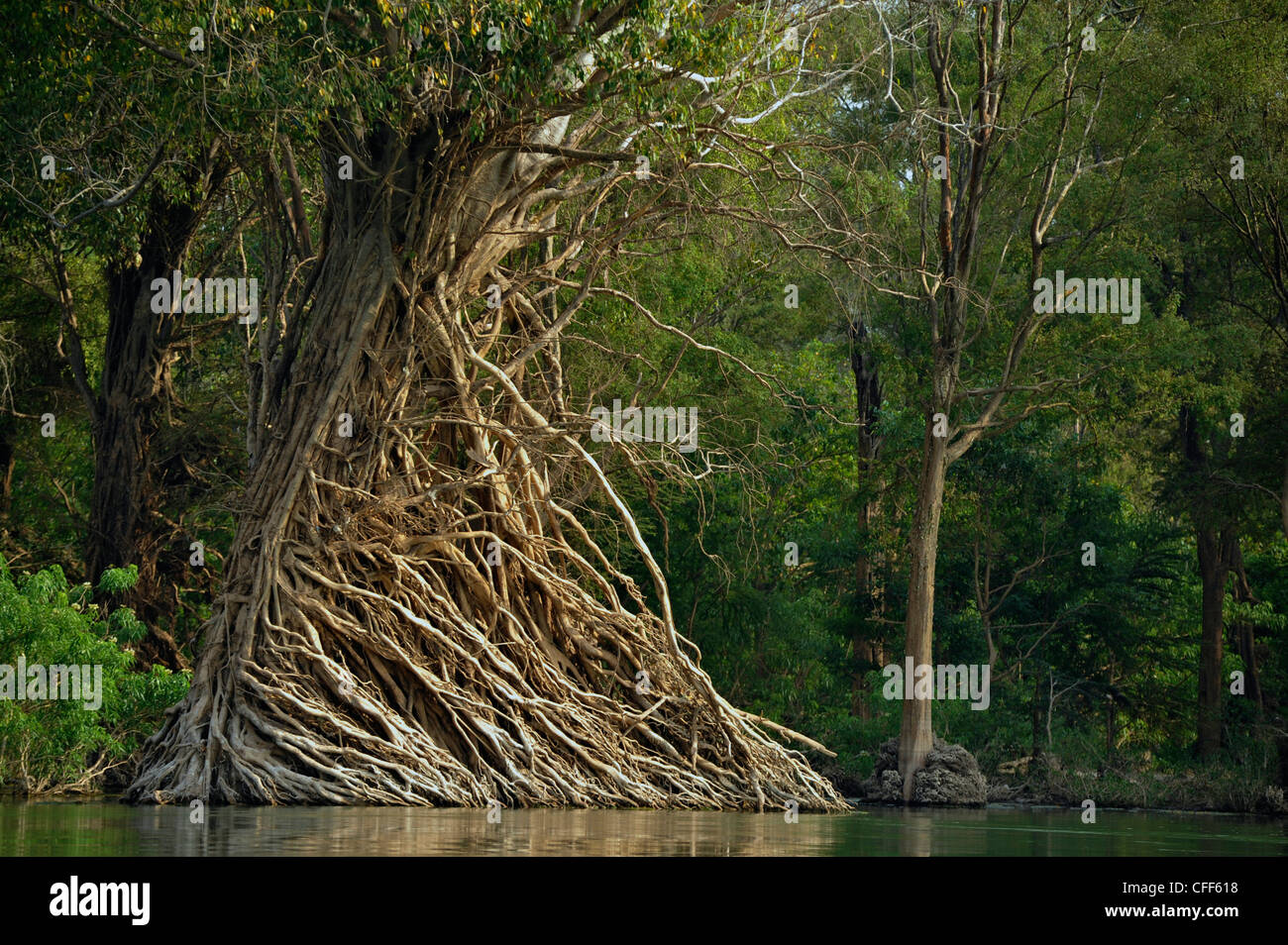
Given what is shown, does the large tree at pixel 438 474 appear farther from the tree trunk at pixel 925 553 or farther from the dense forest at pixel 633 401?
the tree trunk at pixel 925 553

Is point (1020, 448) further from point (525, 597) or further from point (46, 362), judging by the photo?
point (46, 362)

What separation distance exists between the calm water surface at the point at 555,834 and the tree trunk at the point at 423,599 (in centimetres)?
77

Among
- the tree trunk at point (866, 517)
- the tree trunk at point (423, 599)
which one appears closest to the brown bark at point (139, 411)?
the tree trunk at point (423, 599)

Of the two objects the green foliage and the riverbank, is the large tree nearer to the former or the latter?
the green foliage

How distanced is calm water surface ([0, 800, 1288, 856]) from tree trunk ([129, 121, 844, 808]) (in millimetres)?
765

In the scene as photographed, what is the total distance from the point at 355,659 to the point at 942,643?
46.3 ft

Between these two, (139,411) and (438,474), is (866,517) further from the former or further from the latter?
(438,474)

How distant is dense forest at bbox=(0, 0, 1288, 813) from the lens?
14.0 metres

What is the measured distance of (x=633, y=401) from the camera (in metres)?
18.4

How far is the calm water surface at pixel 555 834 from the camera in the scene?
27.4 ft

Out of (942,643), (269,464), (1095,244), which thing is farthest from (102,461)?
(1095,244)

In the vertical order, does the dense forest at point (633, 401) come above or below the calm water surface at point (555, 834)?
above

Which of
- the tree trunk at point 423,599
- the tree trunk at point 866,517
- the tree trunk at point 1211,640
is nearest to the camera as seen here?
the tree trunk at point 423,599

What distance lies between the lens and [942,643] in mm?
26250
